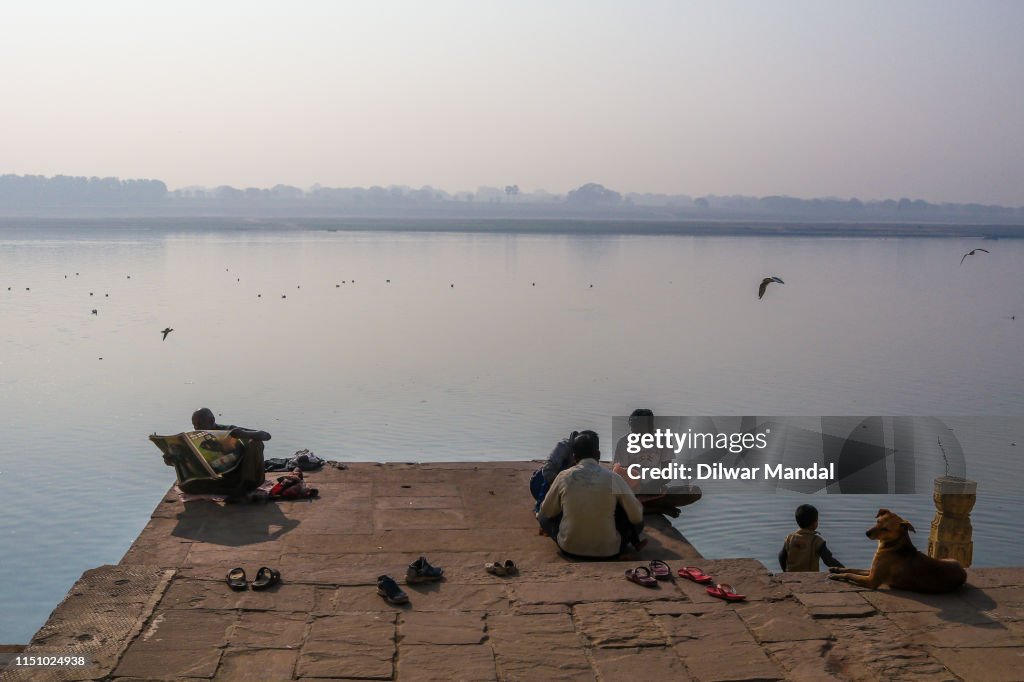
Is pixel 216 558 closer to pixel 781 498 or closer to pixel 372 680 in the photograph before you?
pixel 372 680

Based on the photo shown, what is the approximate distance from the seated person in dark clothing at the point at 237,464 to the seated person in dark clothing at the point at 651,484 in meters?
2.82

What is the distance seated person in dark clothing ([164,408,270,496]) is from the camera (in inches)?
320

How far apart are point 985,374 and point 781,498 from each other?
9.32 m

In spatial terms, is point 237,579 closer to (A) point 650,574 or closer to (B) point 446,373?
(A) point 650,574

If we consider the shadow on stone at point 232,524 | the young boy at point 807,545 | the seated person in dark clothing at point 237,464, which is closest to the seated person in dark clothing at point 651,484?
the young boy at point 807,545

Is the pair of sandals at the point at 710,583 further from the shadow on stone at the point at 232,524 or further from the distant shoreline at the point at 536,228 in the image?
the distant shoreline at the point at 536,228

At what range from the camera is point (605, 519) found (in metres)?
6.89

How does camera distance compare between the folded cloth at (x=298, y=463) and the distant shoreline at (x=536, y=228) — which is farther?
the distant shoreline at (x=536, y=228)

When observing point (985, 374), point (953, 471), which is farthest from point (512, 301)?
point (953, 471)

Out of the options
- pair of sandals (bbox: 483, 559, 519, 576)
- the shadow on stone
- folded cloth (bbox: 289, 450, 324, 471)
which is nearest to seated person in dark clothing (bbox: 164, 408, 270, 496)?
the shadow on stone

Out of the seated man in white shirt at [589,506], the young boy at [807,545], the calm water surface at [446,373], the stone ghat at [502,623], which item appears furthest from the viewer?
the calm water surface at [446,373]

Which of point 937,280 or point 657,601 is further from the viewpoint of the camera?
point 937,280

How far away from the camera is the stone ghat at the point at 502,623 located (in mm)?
5055

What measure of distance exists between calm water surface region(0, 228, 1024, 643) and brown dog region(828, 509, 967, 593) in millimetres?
2718
